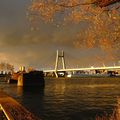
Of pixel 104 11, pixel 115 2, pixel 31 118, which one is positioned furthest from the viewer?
pixel 31 118

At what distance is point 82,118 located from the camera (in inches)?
1767

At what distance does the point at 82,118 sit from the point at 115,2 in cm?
3203

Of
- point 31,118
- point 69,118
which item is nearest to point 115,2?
point 31,118

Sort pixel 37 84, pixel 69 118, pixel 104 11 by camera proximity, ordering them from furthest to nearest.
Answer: pixel 37 84, pixel 69 118, pixel 104 11

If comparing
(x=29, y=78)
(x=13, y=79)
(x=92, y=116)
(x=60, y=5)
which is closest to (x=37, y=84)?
(x=29, y=78)

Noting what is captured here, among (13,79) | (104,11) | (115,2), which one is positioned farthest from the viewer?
(13,79)

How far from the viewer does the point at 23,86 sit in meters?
150

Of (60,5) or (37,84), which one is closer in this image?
(60,5)

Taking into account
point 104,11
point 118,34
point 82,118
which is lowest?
point 82,118

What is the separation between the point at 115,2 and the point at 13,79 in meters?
171

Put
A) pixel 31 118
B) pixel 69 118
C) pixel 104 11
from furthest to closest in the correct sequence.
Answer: pixel 69 118
pixel 31 118
pixel 104 11

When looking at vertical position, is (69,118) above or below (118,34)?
below

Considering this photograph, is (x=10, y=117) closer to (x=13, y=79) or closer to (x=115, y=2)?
(x=115, y=2)

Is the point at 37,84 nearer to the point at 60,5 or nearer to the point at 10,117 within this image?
the point at 10,117
